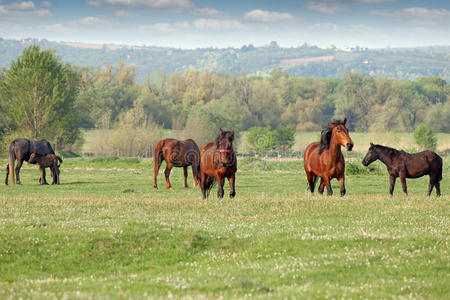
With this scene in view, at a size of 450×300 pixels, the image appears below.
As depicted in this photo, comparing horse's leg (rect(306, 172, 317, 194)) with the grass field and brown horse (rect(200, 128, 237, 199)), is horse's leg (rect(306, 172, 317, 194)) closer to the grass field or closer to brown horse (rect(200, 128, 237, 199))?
the grass field

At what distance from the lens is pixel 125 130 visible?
330ft

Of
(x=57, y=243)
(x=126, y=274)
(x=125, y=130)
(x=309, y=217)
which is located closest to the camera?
(x=126, y=274)

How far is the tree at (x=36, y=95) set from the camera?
283 ft

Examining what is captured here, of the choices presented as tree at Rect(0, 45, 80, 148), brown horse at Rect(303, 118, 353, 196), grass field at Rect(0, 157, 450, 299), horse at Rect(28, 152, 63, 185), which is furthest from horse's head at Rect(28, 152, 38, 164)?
tree at Rect(0, 45, 80, 148)

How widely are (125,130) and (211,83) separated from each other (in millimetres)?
65367

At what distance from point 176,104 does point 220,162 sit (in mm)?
132184

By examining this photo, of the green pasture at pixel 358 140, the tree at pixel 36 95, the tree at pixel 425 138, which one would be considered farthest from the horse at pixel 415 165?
the tree at pixel 425 138

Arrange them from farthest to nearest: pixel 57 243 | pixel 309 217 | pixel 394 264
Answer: pixel 309 217 < pixel 57 243 < pixel 394 264

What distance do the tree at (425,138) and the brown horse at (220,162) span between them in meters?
103

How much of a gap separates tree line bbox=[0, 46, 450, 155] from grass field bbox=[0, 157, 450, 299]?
227ft

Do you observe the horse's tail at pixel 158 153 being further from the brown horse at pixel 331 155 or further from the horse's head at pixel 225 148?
the horse's head at pixel 225 148

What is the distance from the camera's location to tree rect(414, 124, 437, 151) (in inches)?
4727

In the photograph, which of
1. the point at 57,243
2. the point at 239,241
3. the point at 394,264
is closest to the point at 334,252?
the point at 394,264

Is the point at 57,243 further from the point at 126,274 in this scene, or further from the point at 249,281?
the point at 249,281
